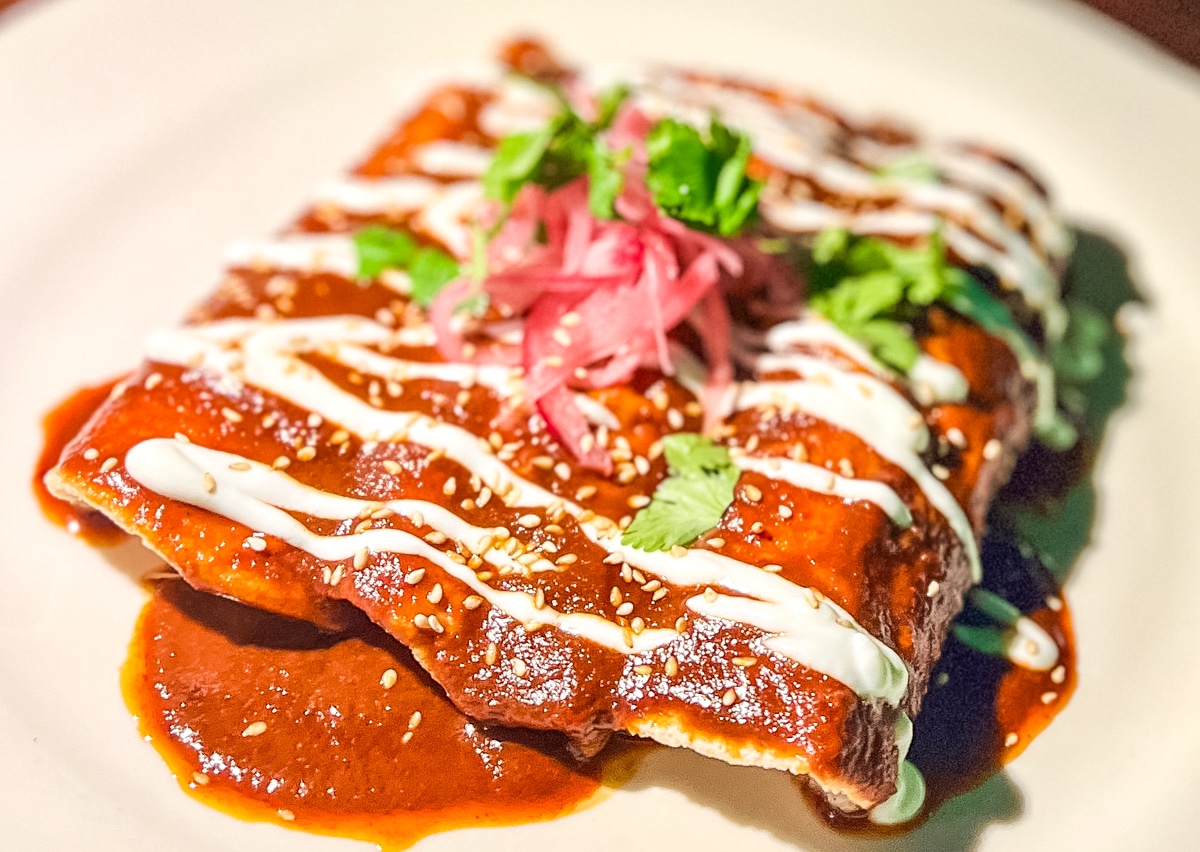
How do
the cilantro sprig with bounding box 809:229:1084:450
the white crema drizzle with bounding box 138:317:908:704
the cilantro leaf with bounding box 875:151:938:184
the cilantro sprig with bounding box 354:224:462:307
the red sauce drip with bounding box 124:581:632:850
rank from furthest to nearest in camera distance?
the cilantro leaf with bounding box 875:151:938:184, the cilantro sprig with bounding box 354:224:462:307, the cilantro sprig with bounding box 809:229:1084:450, the red sauce drip with bounding box 124:581:632:850, the white crema drizzle with bounding box 138:317:908:704

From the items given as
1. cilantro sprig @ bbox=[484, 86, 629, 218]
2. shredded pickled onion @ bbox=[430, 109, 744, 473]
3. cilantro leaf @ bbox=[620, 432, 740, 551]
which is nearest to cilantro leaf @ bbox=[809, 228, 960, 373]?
shredded pickled onion @ bbox=[430, 109, 744, 473]

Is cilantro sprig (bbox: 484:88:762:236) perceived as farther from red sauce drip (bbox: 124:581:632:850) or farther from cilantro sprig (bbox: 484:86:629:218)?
red sauce drip (bbox: 124:581:632:850)

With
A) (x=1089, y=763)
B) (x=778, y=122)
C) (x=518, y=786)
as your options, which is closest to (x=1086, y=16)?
(x=778, y=122)

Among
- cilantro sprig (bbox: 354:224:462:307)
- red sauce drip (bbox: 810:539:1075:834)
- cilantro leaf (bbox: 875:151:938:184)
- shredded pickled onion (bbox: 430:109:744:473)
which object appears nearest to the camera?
red sauce drip (bbox: 810:539:1075:834)

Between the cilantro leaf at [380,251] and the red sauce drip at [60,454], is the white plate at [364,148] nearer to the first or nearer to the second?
the red sauce drip at [60,454]

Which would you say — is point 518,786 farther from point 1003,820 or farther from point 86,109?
point 86,109

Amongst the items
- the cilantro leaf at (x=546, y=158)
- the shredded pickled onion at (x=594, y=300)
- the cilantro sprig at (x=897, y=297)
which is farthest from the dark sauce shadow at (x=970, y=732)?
the cilantro leaf at (x=546, y=158)

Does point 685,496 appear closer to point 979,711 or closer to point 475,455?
point 475,455
